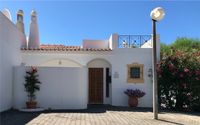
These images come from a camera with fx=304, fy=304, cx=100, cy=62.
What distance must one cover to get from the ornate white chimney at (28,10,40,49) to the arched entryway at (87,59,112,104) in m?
4.17

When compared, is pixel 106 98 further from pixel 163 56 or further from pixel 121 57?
pixel 163 56

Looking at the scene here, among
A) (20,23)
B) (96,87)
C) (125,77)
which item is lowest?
(96,87)

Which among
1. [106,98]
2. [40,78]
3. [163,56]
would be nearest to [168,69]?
[163,56]

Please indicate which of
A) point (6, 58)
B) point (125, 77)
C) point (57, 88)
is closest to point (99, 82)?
point (125, 77)

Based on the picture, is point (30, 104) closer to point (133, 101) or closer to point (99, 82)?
point (99, 82)

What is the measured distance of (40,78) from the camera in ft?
53.0

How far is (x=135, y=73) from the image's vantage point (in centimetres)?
1880

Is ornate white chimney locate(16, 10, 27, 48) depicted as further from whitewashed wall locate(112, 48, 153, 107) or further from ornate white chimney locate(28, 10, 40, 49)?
whitewashed wall locate(112, 48, 153, 107)

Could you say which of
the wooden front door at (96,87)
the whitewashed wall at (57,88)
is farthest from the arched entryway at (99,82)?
the whitewashed wall at (57,88)

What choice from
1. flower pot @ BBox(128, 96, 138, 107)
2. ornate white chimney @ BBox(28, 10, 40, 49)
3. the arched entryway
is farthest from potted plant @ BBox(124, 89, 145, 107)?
ornate white chimney @ BBox(28, 10, 40, 49)

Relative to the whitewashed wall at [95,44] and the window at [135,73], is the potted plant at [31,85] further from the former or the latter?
the whitewashed wall at [95,44]

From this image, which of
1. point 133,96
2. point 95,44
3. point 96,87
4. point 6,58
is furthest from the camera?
point 95,44

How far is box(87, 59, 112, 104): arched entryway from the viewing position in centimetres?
1952

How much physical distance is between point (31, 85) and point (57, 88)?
1401 millimetres
